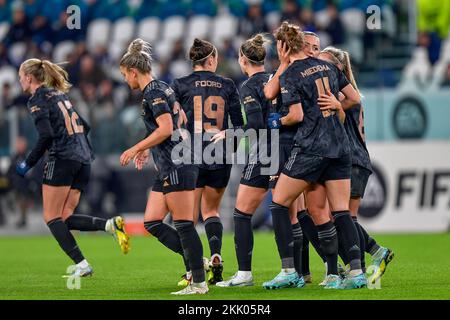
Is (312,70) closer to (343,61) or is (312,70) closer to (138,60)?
(343,61)

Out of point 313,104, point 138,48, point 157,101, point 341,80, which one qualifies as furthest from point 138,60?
point 341,80

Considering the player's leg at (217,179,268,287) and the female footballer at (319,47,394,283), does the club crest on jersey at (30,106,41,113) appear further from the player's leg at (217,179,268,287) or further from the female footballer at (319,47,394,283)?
the female footballer at (319,47,394,283)

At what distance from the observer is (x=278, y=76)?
8.66m

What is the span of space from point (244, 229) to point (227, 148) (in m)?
1.01

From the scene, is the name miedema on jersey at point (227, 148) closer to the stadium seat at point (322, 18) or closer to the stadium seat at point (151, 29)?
the stadium seat at point (322, 18)

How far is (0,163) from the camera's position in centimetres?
1959

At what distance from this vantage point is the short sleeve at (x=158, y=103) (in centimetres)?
818

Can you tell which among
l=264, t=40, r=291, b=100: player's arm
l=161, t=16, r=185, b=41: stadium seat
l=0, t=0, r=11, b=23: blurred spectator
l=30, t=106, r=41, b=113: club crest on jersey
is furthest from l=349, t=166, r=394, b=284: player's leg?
l=0, t=0, r=11, b=23: blurred spectator

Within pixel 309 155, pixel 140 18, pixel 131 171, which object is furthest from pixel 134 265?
pixel 140 18

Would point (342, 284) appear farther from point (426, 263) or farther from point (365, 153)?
point (426, 263)

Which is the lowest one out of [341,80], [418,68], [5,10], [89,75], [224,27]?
[341,80]

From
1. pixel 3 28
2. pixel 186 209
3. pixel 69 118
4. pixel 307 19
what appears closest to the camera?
pixel 186 209

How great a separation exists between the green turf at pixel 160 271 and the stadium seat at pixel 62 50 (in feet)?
17.0

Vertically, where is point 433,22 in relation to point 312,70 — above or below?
above
